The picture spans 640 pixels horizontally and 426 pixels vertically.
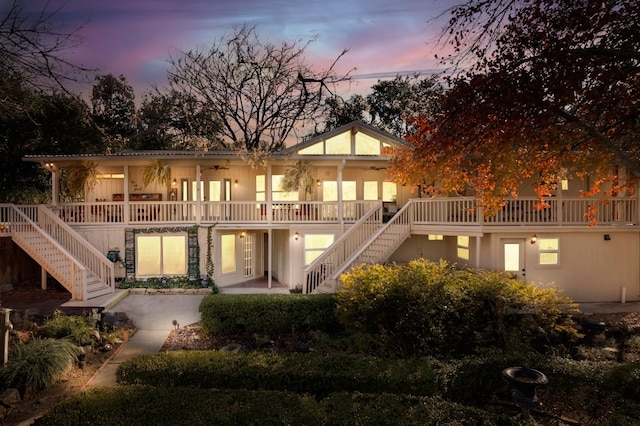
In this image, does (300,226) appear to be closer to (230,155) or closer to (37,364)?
(230,155)

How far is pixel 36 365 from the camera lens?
769 cm

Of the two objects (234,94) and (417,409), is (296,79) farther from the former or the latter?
(417,409)

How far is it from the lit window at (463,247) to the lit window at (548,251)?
260 cm

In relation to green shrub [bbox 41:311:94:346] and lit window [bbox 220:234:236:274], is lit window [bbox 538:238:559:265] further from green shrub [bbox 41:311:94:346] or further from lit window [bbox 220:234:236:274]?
green shrub [bbox 41:311:94:346]

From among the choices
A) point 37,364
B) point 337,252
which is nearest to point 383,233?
point 337,252

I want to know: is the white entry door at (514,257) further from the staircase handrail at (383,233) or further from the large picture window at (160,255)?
the large picture window at (160,255)

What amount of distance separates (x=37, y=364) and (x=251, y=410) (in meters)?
4.99

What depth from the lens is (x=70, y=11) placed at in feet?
22.5

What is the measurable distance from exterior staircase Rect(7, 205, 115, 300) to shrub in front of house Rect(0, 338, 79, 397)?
216 inches

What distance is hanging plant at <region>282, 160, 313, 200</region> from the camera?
16812mm

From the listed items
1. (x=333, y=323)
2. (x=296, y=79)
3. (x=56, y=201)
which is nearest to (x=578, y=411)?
(x=333, y=323)

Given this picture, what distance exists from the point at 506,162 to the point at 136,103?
29432 mm

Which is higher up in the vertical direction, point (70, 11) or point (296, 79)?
point (296, 79)

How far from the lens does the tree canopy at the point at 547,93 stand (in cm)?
863
